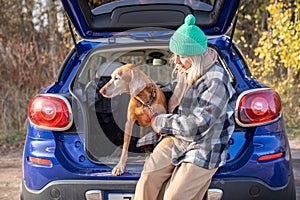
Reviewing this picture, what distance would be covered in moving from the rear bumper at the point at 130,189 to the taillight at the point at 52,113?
1.18 ft

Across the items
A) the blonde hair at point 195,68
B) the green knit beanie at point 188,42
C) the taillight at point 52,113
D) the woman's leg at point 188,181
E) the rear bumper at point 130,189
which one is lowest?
the rear bumper at point 130,189

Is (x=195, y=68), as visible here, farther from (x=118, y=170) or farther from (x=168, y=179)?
(x=118, y=170)

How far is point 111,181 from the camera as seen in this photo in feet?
9.01

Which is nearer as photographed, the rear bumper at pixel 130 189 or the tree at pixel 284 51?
the rear bumper at pixel 130 189

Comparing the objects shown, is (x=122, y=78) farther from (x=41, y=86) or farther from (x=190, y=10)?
(x=41, y=86)

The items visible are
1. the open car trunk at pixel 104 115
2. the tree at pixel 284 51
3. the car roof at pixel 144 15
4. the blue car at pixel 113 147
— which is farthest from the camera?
the tree at pixel 284 51

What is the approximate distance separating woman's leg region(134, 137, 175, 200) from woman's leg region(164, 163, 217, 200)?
0.14 m

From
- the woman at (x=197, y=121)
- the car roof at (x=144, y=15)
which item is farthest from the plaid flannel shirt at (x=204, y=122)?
the car roof at (x=144, y=15)

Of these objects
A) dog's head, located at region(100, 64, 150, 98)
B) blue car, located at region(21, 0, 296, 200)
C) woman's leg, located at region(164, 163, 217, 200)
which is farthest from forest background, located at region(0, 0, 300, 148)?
woman's leg, located at region(164, 163, 217, 200)

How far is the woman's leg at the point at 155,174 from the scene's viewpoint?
2.63 m

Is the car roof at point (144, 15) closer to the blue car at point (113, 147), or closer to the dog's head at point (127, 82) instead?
the blue car at point (113, 147)

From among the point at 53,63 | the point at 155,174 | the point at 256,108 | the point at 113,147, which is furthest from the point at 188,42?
the point at 53,63

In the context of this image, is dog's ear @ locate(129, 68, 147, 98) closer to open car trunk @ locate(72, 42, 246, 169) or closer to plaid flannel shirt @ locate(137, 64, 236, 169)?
open car trunk @ locate(72, 42, 246, 169)

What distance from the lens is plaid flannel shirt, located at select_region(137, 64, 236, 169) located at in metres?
2.40
